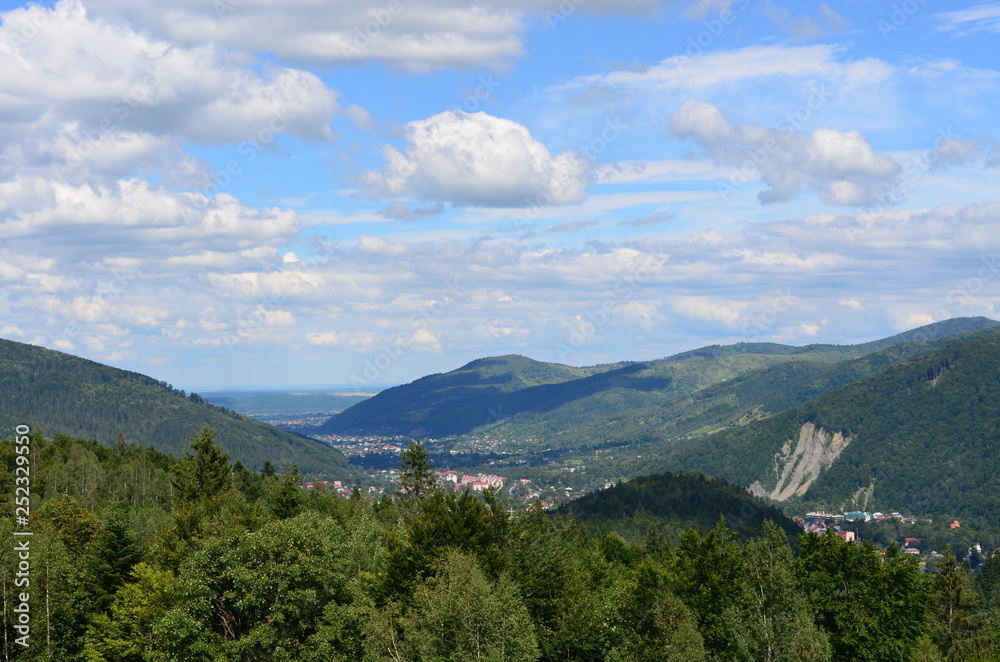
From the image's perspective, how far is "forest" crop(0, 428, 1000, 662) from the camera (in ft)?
170

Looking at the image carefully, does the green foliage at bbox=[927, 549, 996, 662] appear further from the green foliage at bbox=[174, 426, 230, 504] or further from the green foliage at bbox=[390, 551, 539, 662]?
the green foliage at bbox=[174, 426, 230, 504]

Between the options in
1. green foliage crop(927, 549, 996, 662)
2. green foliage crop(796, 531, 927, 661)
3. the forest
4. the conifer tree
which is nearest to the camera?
the forest

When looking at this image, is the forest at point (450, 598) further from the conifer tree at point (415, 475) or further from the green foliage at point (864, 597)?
the conifer tree at point (415, 475)

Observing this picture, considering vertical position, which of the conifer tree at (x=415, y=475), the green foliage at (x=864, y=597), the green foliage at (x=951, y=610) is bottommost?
the green foliage at (x=951, y=610)

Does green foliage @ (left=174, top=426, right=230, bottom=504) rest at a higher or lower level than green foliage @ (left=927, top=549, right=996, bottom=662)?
higher

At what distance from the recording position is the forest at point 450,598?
51938 millimetres

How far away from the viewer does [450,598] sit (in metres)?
52.8

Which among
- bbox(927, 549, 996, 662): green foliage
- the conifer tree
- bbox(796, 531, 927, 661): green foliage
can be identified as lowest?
bbox(927, 549, 996, 662): green foliage

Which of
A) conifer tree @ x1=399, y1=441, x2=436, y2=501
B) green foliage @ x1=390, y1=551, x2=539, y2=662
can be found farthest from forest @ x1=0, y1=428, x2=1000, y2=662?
conifer tree @ x1=399, y1=441, x2=436, y2=501

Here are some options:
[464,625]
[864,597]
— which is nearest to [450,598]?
[464,625]

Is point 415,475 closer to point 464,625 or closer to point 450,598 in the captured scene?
point 450,598

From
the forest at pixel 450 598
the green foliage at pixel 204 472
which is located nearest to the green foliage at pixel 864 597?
the forest at pixel 450 598

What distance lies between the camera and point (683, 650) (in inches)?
2146

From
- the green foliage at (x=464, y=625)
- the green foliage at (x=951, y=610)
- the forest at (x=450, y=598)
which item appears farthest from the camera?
the green foliage at (x=951, y=610)
